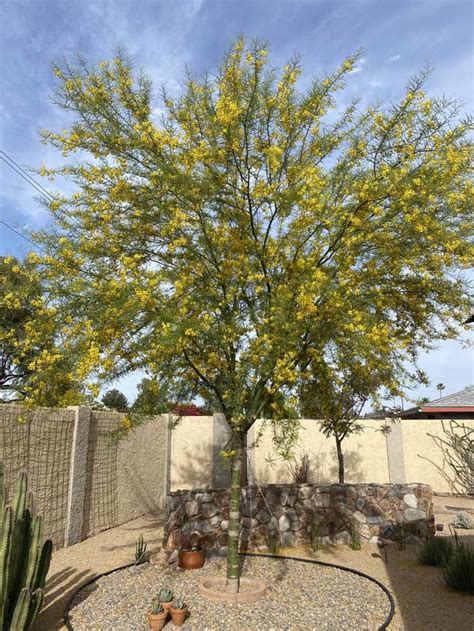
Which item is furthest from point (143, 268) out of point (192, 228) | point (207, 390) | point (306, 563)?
point (306, 563)

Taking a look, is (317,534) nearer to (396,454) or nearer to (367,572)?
(367,572)

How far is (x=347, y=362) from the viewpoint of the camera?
19.9ft

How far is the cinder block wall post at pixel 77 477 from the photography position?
8.88 m

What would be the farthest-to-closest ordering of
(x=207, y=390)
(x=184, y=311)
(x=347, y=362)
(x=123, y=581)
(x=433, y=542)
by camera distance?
1. (x=433, y=542)
2. (x=207, y=390)
3. (x=123, y=581)
4. (x=347, y=362)
5. (x=184, y=311)

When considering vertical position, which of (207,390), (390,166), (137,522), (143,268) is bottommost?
(137,522)

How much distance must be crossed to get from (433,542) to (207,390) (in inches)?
172

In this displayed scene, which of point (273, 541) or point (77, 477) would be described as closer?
point (273, 541)

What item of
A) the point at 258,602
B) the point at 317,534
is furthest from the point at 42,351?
the point at 317,534

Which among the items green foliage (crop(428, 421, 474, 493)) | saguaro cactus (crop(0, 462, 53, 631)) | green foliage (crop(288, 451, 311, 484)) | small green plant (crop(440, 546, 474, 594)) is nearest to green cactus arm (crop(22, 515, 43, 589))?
saguaro cactus (crop(0, 462, 53, 631))

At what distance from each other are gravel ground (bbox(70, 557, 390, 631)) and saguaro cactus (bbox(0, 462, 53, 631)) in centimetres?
81

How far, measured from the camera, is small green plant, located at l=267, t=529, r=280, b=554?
8.33 meters

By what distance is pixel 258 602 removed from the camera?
584 cm

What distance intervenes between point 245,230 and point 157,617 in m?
4.84

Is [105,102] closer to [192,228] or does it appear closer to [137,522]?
[192,228]
